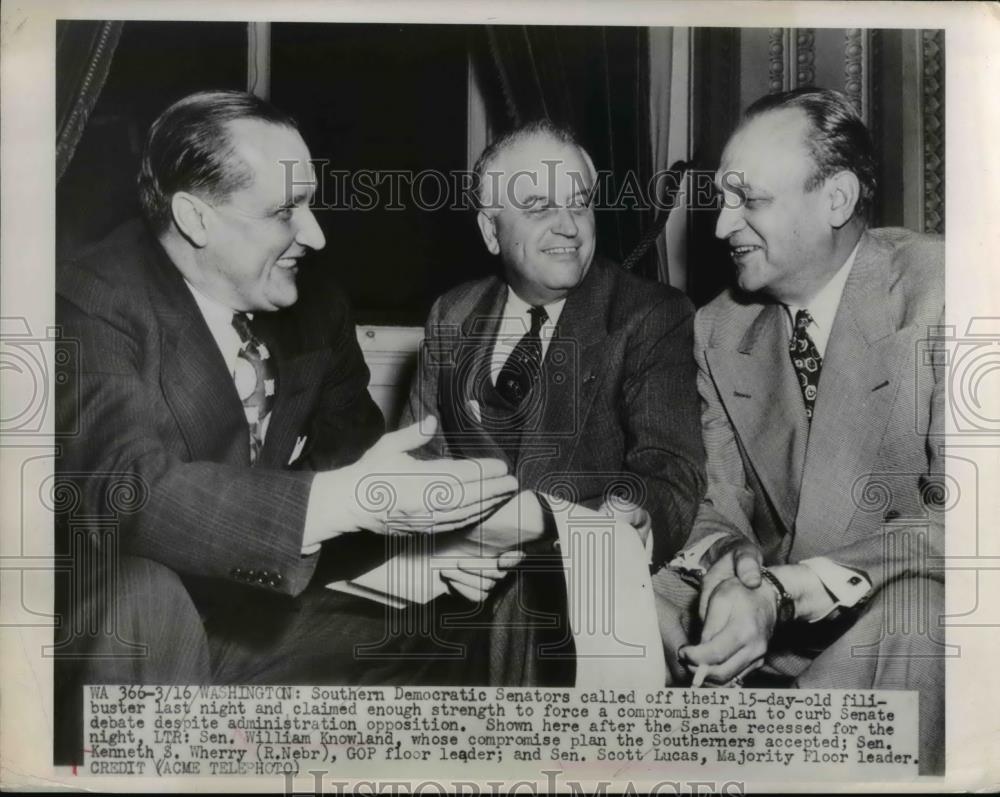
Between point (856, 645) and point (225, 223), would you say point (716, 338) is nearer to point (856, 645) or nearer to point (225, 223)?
point (856, 645)

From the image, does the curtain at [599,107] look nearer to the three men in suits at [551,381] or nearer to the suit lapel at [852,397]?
the three men in suits at [551,381]

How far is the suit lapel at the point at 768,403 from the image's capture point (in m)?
2.71

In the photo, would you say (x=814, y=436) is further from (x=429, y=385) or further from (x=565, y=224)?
(x=429, y=385)

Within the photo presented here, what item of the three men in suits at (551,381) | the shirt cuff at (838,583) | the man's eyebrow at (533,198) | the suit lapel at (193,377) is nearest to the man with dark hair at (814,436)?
the shirt cuff at (838,583)

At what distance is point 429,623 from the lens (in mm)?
2715

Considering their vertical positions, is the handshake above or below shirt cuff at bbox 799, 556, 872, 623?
above

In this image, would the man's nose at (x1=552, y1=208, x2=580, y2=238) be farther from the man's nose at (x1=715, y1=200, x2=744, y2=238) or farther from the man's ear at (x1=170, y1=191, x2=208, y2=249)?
the man's ear at (x1=170, y1=191, x2=208, y2=249)

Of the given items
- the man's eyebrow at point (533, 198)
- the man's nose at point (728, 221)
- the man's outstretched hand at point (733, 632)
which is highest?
the man's eyebrow at point (533, 198)

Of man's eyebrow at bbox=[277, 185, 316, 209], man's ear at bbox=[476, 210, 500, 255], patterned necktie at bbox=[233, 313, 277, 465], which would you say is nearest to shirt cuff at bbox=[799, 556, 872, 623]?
man's ear at bbox=[476, 210, 500, 255]

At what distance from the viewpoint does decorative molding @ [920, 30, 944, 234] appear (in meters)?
2.74

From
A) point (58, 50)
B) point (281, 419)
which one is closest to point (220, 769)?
point (281, 419)

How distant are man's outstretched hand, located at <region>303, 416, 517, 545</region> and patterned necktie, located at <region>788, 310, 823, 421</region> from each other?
2.72 feet

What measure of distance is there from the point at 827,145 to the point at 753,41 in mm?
353

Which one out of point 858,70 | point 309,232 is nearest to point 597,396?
point 309,232
